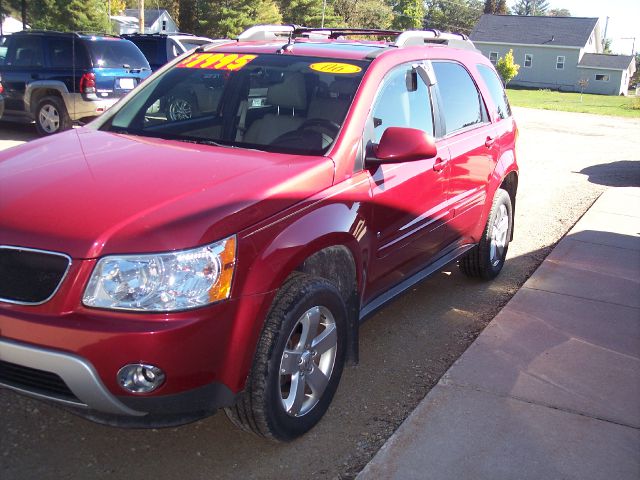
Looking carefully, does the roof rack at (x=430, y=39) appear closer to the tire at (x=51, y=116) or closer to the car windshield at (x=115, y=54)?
the car windshield at (x=115, y=54)

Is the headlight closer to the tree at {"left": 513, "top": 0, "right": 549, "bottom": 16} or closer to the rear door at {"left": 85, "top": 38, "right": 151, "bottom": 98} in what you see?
the rear door at {"left": 85, "top": 38, "right": 151, "bottom": 98}

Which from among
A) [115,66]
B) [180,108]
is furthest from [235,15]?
[180,108]

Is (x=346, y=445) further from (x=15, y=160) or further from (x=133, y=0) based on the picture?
(x=133, y=0)

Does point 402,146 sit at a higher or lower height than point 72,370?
higher

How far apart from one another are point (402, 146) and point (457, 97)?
1.57 meters

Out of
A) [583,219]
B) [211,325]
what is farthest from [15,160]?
[583,219]

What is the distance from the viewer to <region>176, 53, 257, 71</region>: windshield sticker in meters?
4.23

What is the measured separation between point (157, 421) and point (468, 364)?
211 cm

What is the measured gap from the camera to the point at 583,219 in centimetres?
838

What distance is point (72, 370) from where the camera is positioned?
8.35ft

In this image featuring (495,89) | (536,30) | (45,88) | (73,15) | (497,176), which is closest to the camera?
(497,176)

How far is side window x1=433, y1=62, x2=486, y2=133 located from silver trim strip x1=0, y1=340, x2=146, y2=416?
2.96 metres

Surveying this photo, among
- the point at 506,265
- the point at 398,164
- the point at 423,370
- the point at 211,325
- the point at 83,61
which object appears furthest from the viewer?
the point at 83,61

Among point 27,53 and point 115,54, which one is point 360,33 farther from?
point 27,53
